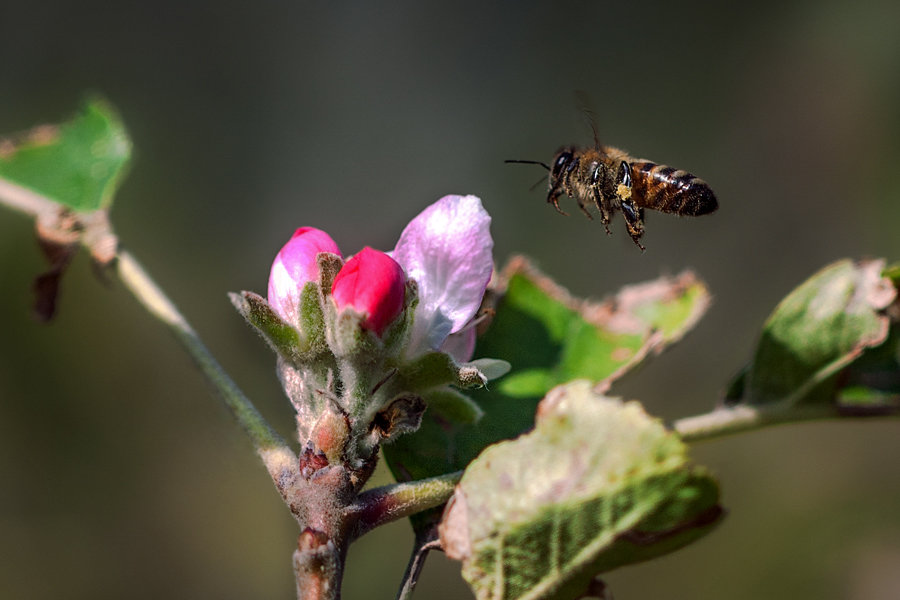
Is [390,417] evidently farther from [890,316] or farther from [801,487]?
[801,487]

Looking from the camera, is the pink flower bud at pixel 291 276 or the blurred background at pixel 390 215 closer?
the pink flower bud at pixel 291 276

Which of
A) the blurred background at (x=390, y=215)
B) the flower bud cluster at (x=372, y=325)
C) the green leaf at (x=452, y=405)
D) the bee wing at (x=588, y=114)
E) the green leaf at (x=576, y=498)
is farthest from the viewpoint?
the blurred background at (x=390, y=215)

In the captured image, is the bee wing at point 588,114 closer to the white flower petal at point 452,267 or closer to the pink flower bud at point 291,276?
the white flower petal at point 452,267

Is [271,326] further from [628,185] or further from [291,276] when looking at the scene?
[628,185]

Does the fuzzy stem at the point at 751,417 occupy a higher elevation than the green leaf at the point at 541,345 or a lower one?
lower

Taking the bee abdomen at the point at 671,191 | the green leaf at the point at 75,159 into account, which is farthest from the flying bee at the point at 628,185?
the green leaf at the point at 75,159
